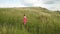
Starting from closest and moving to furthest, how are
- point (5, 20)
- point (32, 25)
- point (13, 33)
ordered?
point (13, 33) < point (32, 25) < point (5, 20)

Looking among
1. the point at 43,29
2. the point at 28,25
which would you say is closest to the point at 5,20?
the point at 28,25

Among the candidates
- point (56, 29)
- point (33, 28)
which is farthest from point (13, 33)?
point (56, 29)

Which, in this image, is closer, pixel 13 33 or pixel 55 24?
pixel 13 33

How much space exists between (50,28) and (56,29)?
428 millimetres

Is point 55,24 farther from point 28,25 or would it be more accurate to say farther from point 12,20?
point 12,20

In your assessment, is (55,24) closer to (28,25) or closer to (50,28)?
(50,28)

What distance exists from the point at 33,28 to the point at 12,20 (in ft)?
8.28

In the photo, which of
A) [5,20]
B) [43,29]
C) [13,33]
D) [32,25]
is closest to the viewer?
[13,33]

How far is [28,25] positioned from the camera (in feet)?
53.9

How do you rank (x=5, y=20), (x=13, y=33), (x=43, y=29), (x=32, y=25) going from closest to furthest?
(x=13, y=33) → (x=43, y=29) → (x=32, y=25) → (x=5, y=20)

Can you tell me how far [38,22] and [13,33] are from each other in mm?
4423

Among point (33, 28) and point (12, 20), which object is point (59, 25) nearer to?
point (33, 28)

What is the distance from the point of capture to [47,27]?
15.8 m

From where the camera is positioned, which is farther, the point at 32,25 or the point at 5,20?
the point at 5,20
